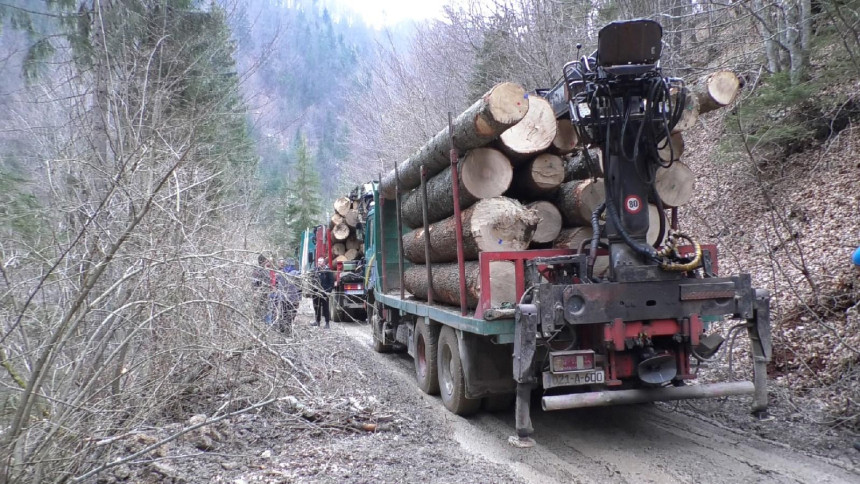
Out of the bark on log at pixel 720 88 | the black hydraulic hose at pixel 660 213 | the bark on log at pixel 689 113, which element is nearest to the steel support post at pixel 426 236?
the black hydraulic hose at pixel 660 213

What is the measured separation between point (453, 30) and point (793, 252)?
56.5ft

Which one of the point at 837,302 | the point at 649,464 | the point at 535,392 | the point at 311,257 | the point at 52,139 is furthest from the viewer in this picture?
the point at 311,257

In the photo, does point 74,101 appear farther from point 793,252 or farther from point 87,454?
point 793,252

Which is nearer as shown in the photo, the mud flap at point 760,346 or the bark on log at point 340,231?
the mud flap at point 760,346

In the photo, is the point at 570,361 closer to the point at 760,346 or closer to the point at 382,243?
the point at 760,346

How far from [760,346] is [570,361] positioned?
1.68m

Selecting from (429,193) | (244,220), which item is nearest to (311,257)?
(244,220)

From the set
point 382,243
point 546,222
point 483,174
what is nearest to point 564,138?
point 546,222

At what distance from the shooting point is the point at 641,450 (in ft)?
17.2

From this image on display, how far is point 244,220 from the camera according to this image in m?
9.12

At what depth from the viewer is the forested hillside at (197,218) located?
4.00m

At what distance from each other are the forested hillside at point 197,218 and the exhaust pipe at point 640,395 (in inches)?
38.1

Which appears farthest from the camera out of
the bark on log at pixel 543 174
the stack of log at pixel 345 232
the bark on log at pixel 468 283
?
the stack of log at pixel 345 232

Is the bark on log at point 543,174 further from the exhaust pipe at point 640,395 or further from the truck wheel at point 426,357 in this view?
the truck wheel at point 426,357
